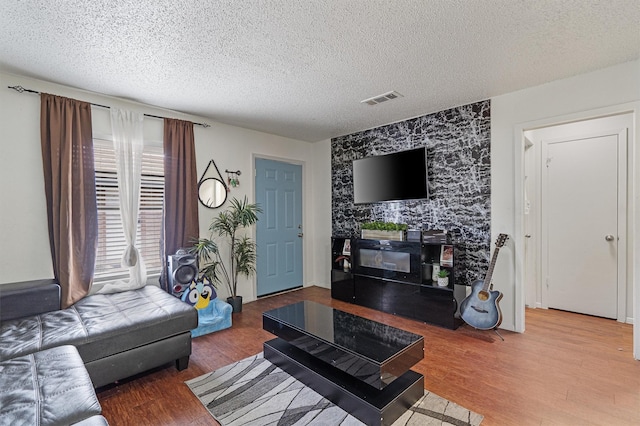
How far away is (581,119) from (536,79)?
543 millimetres

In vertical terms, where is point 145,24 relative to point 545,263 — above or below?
above

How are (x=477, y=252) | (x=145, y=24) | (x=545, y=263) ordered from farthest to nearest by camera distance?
1. (x=545, y=263)
2. (x=477, y=252)
3. (x=145, y=24)

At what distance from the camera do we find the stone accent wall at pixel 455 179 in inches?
132

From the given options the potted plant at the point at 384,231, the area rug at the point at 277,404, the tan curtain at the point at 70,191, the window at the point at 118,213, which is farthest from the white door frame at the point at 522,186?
the tan curtain at the point at 70,191

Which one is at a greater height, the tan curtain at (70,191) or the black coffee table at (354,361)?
the tan curtain at (70,191)

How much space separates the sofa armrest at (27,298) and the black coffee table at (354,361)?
173 centimetres

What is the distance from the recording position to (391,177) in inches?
161

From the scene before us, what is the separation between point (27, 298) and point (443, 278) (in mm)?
3791

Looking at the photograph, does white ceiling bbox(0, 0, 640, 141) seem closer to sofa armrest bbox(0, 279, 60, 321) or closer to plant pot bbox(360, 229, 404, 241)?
plant pot bbox(360, 229, 404, 241)

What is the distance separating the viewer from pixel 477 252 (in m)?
3.39

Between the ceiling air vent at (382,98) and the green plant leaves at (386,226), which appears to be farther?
the green plant leaves at (386,226)

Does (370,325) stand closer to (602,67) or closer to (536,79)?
(536,79)

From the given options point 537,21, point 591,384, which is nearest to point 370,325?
point 591,384

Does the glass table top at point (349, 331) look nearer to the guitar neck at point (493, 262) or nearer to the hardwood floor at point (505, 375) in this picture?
the hardwood floor at point (505, 375)
